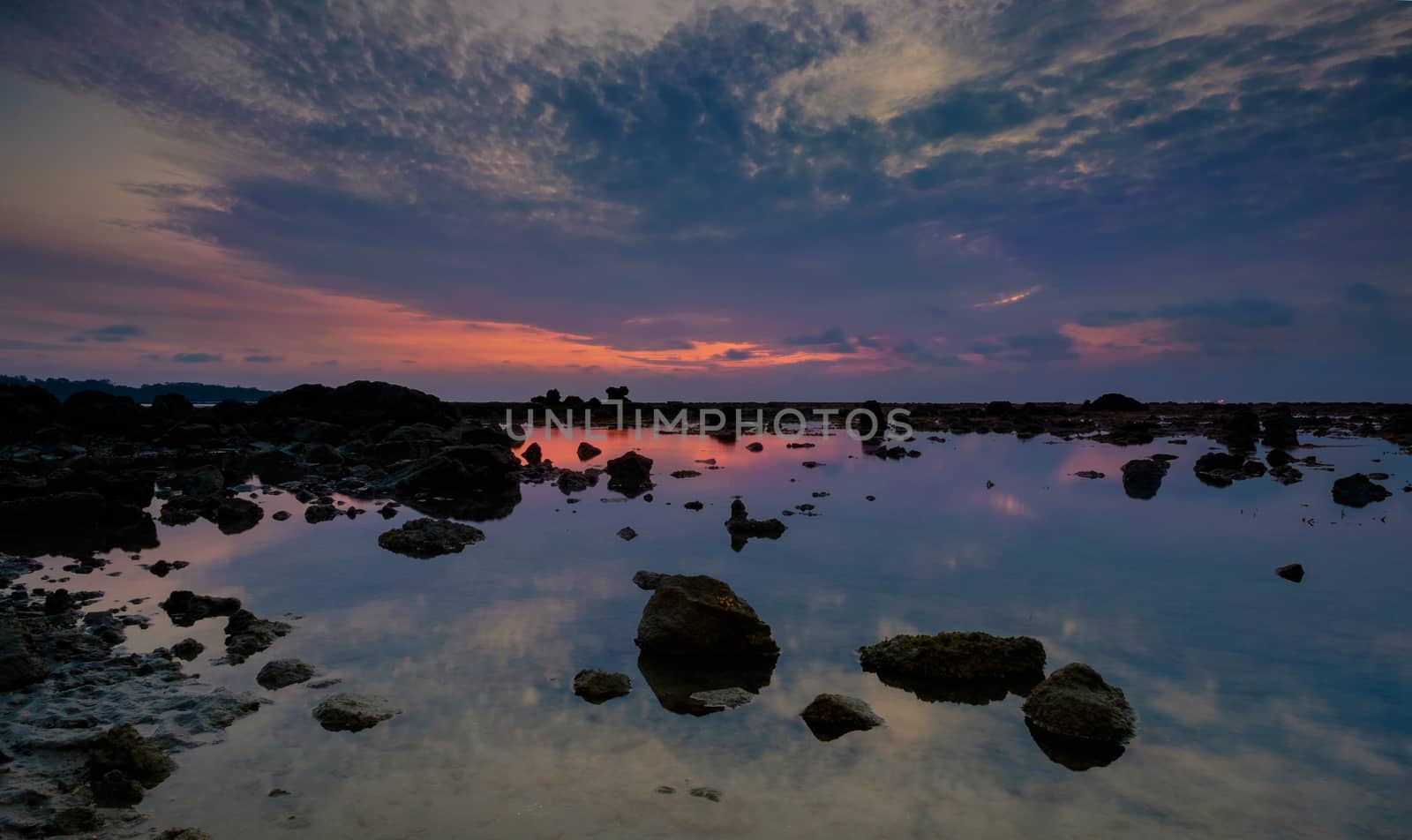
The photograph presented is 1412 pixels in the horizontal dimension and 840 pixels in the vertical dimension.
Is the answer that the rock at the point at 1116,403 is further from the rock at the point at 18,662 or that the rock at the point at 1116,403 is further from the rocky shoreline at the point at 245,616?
the rock at the point at 18,662

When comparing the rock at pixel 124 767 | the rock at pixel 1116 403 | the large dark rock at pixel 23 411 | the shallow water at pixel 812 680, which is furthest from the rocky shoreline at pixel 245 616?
the rock at pixel 1116 403

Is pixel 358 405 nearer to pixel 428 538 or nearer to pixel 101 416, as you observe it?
pixel 101 416

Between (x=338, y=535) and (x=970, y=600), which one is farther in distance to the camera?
(x=338, y=535)

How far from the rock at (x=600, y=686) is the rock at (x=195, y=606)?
7422mm

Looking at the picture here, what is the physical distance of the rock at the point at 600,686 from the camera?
32.3 feet

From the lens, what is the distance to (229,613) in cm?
1353

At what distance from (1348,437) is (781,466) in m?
52.3

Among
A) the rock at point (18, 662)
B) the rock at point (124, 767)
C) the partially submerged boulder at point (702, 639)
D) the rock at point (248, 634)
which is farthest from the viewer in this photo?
the rock at point (248, 634)

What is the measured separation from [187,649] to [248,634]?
856mm

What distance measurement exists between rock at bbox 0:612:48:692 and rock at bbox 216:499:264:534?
12064 mm

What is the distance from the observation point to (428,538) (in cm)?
1956

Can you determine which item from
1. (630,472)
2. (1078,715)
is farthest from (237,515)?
(1078,715)

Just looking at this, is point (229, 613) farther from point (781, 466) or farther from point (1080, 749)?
point (781, 466)

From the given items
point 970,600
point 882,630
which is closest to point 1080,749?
point 882,630
